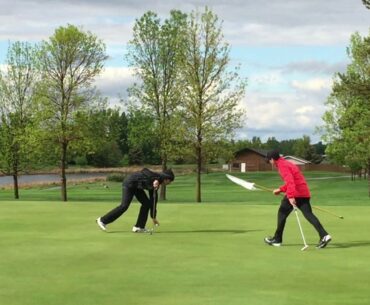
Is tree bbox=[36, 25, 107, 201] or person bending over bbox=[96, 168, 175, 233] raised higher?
tree bbox=[36, 25, 107, 201]

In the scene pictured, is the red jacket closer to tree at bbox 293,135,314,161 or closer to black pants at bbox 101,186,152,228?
black pants at bbox 101,186,152,228

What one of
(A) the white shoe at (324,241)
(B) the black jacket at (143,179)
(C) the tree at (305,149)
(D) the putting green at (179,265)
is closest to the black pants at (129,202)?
(B) the black jacket at (143,179)

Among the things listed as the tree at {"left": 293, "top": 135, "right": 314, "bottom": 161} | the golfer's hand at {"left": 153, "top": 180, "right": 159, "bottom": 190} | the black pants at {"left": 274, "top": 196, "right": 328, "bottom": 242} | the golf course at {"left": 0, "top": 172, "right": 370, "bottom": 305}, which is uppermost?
the tree at {"left": 293, "top": 135, "right": 314, "bottom": 161}

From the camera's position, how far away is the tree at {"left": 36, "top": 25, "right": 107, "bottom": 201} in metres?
46.5

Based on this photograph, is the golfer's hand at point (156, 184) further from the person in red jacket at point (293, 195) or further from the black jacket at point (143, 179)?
the person in red jacket at point (293, 195)

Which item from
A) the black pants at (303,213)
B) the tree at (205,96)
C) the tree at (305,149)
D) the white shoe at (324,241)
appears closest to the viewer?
the white shoe at (324,241)

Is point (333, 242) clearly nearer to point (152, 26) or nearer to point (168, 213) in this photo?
point (168, 213)

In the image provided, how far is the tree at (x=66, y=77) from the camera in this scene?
46531 millimetres

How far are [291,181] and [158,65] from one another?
3794 cm

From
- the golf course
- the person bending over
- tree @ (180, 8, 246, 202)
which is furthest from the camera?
tree @ (180, 8, 246, 202)

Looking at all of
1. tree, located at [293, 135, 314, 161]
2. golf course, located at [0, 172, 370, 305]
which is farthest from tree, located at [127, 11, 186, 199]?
tree, located at [293, 135, 314, 161]

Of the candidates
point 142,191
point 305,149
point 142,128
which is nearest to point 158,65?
point 142,128

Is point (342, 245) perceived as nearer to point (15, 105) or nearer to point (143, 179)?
point (143, 179)

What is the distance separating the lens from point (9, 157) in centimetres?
5081
